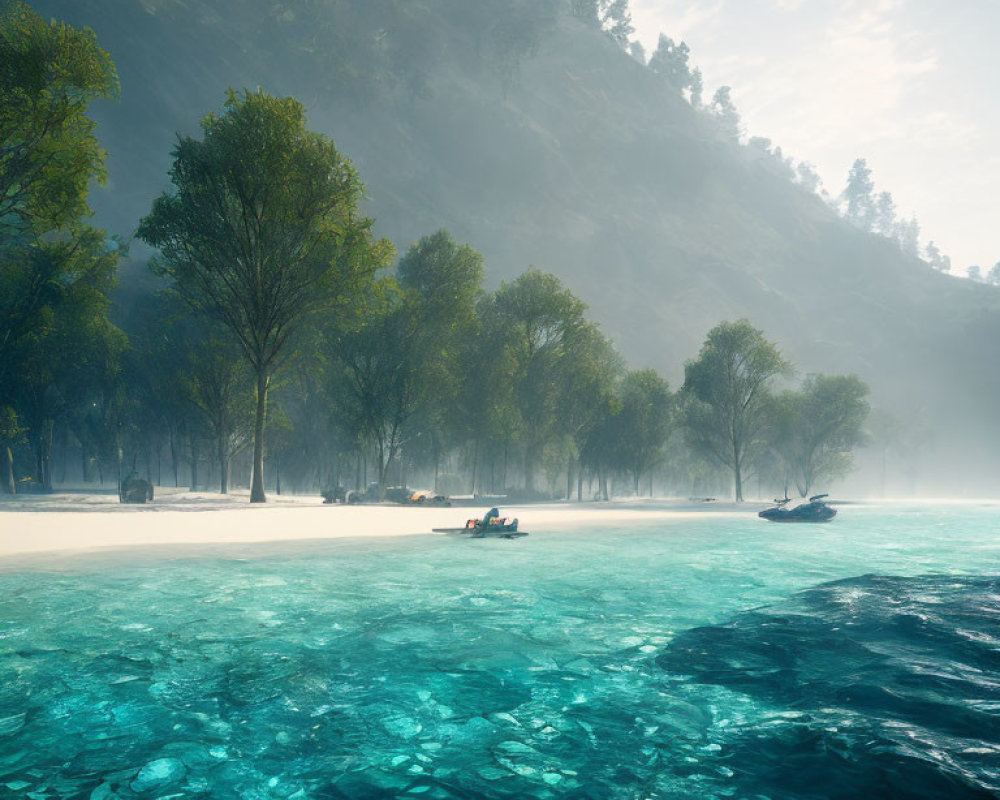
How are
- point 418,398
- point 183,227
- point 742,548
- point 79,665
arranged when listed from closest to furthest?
point 79,665
point 742,548
point 183,227
point 418,398

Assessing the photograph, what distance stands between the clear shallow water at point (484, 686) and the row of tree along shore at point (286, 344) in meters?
23.2

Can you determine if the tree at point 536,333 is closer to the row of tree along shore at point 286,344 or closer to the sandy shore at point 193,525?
the row of tree along shore at point 286,344

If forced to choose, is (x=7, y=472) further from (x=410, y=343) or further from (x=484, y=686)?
(x=484, y=686)

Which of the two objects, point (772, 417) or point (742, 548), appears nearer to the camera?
point (742, 548)

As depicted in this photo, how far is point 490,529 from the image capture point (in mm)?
25125

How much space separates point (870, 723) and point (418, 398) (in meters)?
47.9

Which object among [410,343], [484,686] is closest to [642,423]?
[410,343]

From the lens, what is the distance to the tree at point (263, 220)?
3147 centimetres

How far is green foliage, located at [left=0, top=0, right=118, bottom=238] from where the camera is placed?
85.3 ft

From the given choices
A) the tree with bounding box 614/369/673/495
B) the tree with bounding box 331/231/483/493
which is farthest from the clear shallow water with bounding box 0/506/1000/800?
the tree with bounding box 614/369/673/495

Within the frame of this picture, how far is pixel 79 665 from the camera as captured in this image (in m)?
7.92

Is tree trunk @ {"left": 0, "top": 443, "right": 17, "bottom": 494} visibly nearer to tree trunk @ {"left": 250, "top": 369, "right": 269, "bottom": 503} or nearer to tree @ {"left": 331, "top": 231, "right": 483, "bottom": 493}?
tree trunk @ {"left": 250, "top": 369, "right": 269, "bottom": 503}

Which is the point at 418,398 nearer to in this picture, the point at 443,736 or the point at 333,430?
the point at 333,430

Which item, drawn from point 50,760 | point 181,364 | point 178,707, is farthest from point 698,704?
point 181,364
